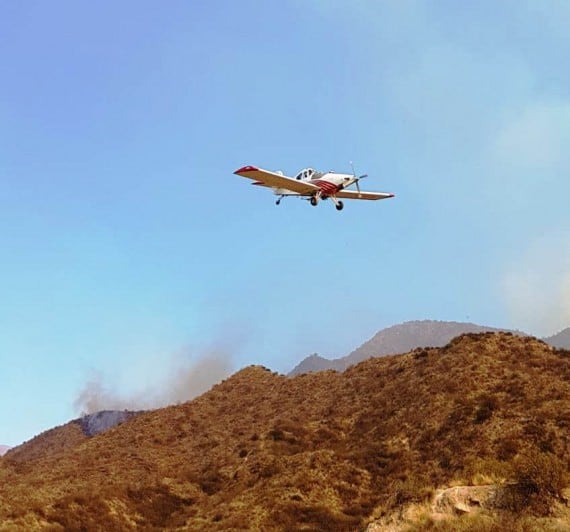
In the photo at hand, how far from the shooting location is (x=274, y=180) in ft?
100

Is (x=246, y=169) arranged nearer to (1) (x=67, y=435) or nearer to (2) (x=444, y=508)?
(2) (x=444, y=508)

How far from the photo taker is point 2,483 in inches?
1635

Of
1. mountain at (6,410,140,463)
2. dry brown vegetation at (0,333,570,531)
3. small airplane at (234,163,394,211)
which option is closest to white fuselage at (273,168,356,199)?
small airplane at (234,163,394,211)

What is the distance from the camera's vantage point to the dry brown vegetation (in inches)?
1109

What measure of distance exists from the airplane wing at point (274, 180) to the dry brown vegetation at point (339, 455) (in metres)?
17.5

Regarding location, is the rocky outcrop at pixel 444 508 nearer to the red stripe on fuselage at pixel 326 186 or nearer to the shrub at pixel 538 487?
the shrub at pixel 538 487

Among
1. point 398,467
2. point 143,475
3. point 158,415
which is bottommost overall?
point 398,467

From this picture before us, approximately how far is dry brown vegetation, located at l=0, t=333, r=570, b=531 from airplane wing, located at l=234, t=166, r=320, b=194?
688 inches

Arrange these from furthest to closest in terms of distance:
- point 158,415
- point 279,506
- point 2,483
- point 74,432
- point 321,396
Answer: point 74,432 → point 158,415 → point 321,396 → point 2,483 → point 279,506

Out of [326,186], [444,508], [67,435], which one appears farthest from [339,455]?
[67,435]

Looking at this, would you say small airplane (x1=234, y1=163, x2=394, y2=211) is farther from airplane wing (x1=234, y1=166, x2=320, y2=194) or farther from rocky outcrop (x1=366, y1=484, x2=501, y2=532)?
rocky outcrop (x1=366, y1=484, x2=501, y2=532)

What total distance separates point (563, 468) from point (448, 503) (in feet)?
17.7

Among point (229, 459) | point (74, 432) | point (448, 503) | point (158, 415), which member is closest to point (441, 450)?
point (448, 503)

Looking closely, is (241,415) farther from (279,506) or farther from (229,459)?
(279,506)
